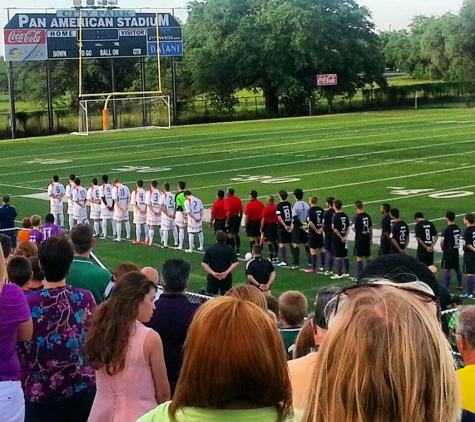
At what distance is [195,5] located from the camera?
62844mm

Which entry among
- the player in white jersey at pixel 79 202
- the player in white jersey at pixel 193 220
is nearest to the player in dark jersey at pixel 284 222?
the player in white jersey at pixel 193 220

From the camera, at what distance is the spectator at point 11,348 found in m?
4.06

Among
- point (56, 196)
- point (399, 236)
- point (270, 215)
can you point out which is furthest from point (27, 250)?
point (56, 196)

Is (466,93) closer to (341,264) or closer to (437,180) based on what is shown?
(437,180)

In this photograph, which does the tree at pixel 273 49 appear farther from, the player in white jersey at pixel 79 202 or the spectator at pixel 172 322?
the spectator at pixel 172 322

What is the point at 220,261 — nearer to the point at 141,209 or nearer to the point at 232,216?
the point at 232,216

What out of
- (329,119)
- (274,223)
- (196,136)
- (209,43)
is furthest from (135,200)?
(209,43)

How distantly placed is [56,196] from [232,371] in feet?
58.6

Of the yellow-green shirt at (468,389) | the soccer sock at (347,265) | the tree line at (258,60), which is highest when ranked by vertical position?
the tree line at (258,60)

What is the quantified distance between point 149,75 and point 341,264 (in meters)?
47.6

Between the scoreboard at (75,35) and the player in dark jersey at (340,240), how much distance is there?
101ft

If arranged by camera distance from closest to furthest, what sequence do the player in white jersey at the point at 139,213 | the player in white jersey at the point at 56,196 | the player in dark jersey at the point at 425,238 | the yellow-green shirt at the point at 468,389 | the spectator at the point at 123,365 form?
1. the yellow-green shirt at the point at 468,389
2. the spectator at the point at 123,365
3. the player in dark jersey at the point at 425,238
4. the player in white jersey at the point at 139,213
5. the player in white jersey at the point at 56,196

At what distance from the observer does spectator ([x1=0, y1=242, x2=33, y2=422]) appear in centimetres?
406

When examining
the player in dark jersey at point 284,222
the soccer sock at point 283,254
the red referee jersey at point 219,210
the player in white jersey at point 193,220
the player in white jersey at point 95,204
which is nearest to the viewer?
the soccer sock at point 283,254
